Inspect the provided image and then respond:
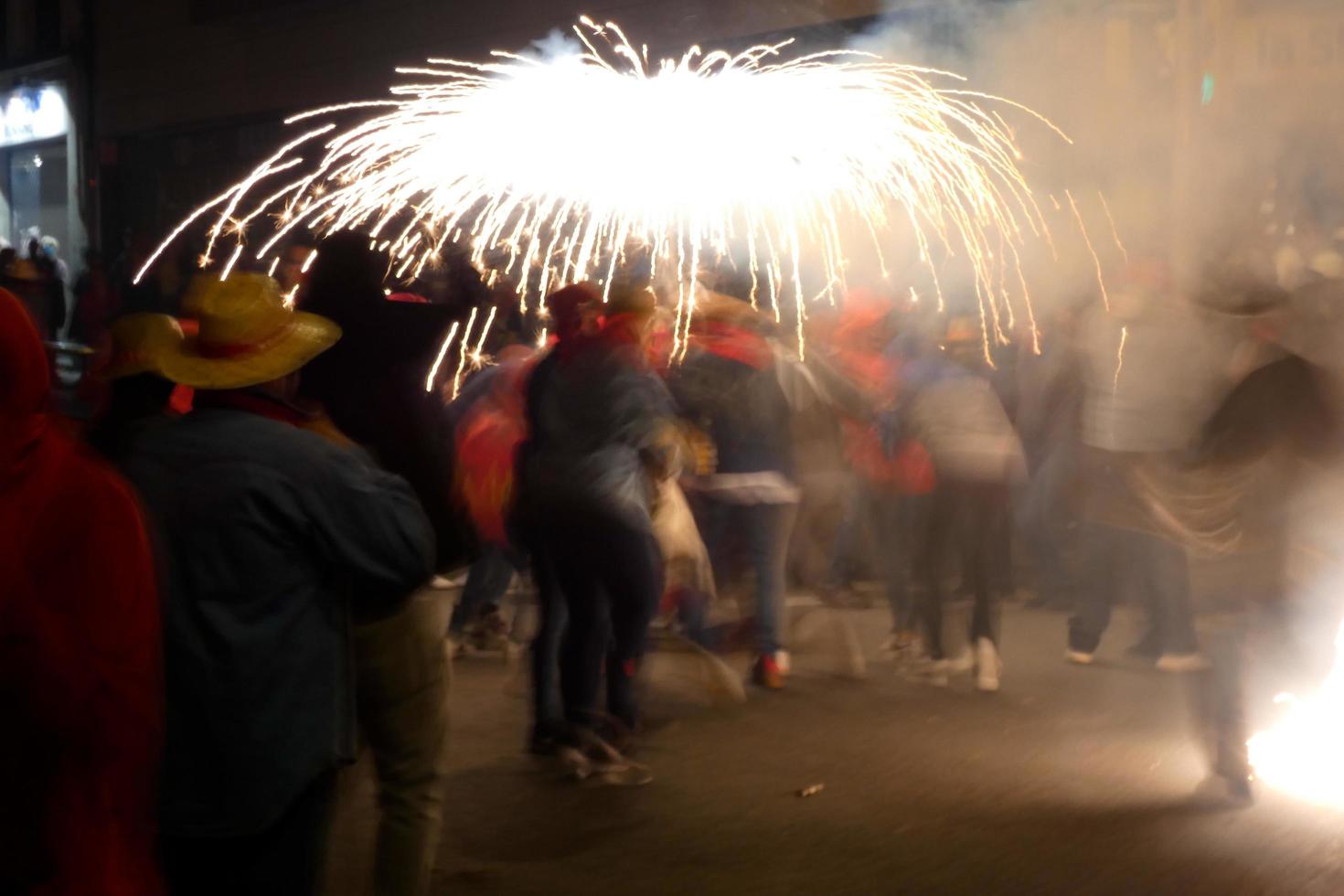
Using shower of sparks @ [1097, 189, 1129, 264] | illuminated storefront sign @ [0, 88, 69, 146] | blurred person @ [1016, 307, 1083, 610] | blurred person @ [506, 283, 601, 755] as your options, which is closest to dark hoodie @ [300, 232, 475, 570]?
blurred person @ [506, 283, 601, 755]

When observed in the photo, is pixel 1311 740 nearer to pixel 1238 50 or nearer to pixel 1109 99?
pixel 1238 50

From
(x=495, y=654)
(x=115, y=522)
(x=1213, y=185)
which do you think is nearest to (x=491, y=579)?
(x=495, y=654)

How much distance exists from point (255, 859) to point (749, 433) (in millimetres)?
4450

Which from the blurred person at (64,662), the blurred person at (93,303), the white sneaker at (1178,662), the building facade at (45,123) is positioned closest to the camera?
the blurred person at (64,662)

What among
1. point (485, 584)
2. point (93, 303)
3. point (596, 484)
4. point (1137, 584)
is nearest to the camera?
point (596, 484)

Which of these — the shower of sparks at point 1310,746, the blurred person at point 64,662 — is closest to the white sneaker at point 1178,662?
the shower of sparks at point 1310,746

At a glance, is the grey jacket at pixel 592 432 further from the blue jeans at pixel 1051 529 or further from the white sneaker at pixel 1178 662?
the blue jeans at pixel 1051 529

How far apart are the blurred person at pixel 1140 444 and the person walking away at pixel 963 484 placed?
439mm

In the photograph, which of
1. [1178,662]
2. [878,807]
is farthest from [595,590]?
[1178,662]

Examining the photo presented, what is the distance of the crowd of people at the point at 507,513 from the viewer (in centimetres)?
220

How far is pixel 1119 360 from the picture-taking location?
708 centimetres

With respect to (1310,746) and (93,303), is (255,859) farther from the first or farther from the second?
(93,303)

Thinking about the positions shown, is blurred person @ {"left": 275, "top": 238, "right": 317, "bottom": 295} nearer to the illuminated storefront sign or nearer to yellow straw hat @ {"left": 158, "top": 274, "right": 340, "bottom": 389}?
yellow straw hat @ {"left": 158, "top": 274, "right": 340, "bottom": 389}

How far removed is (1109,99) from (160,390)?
722 centimetres
